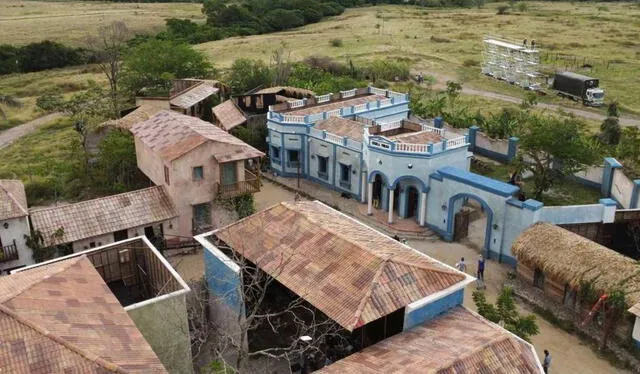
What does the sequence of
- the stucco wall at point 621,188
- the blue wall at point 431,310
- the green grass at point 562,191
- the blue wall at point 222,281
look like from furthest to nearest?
the green grass at point 562,191, the stucco wall at point 621,188, the blue wall at point 222,281, the blue wall at point 431,310

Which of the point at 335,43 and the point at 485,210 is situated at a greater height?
the point at 335,43

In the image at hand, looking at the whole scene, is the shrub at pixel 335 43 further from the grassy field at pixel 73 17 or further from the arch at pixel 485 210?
the arch at pixel 485 210

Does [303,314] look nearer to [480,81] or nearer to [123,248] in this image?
[123,248]

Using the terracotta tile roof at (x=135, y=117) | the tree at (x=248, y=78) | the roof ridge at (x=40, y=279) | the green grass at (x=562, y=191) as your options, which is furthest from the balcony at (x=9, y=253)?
the tree at (x=248, y=78)

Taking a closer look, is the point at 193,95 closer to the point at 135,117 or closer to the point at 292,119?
the point at 135,117

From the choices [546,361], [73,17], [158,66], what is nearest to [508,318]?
[546,361]
